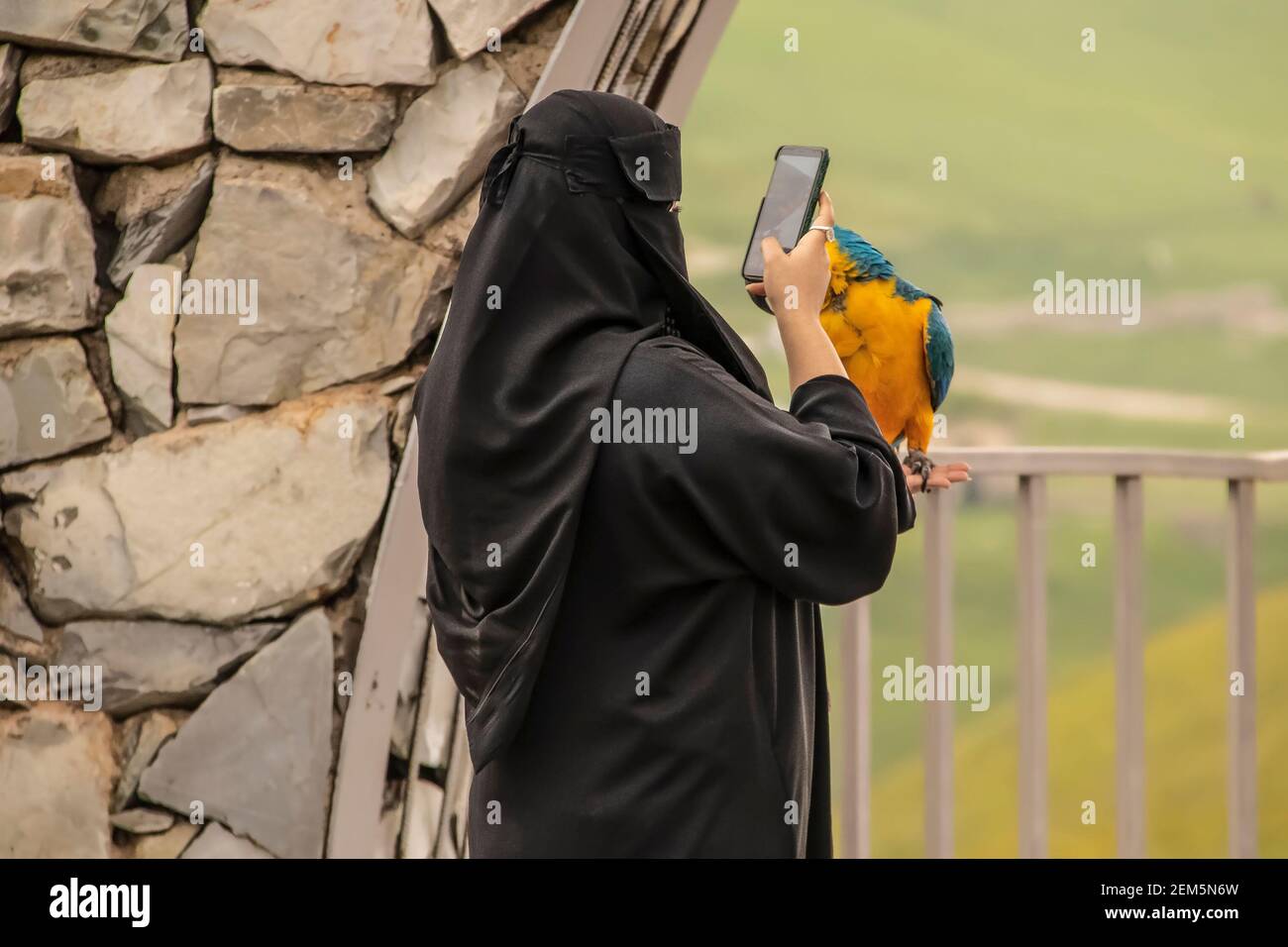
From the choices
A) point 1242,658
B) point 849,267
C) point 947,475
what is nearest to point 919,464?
point 947,475

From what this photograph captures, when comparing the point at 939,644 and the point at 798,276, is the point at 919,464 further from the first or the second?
the point at 798,276

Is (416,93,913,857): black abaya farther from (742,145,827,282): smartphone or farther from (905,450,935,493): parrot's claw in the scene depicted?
(905,450,935,493): parrot's claw

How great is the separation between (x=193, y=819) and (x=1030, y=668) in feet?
5.10

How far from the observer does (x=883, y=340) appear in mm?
1801

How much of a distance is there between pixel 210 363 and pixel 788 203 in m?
1.03

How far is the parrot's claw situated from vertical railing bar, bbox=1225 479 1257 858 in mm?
803

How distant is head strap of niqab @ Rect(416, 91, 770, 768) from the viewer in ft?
3.73

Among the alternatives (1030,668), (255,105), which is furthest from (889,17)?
(255,105)

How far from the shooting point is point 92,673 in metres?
1.95

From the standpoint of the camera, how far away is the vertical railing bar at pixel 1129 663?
239cm

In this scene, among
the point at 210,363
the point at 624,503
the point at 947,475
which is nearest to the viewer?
the point at 624,503

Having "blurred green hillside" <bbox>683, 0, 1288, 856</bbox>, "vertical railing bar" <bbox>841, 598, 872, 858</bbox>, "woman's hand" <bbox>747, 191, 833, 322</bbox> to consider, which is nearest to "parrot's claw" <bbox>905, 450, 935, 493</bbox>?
"vertical railing bar" <bbox>841, 598, 872, 858</bbox>

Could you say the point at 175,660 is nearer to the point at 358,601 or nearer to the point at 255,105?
the point at 358,601

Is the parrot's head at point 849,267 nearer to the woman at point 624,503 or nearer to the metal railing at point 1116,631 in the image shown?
the woman at point 624,503
